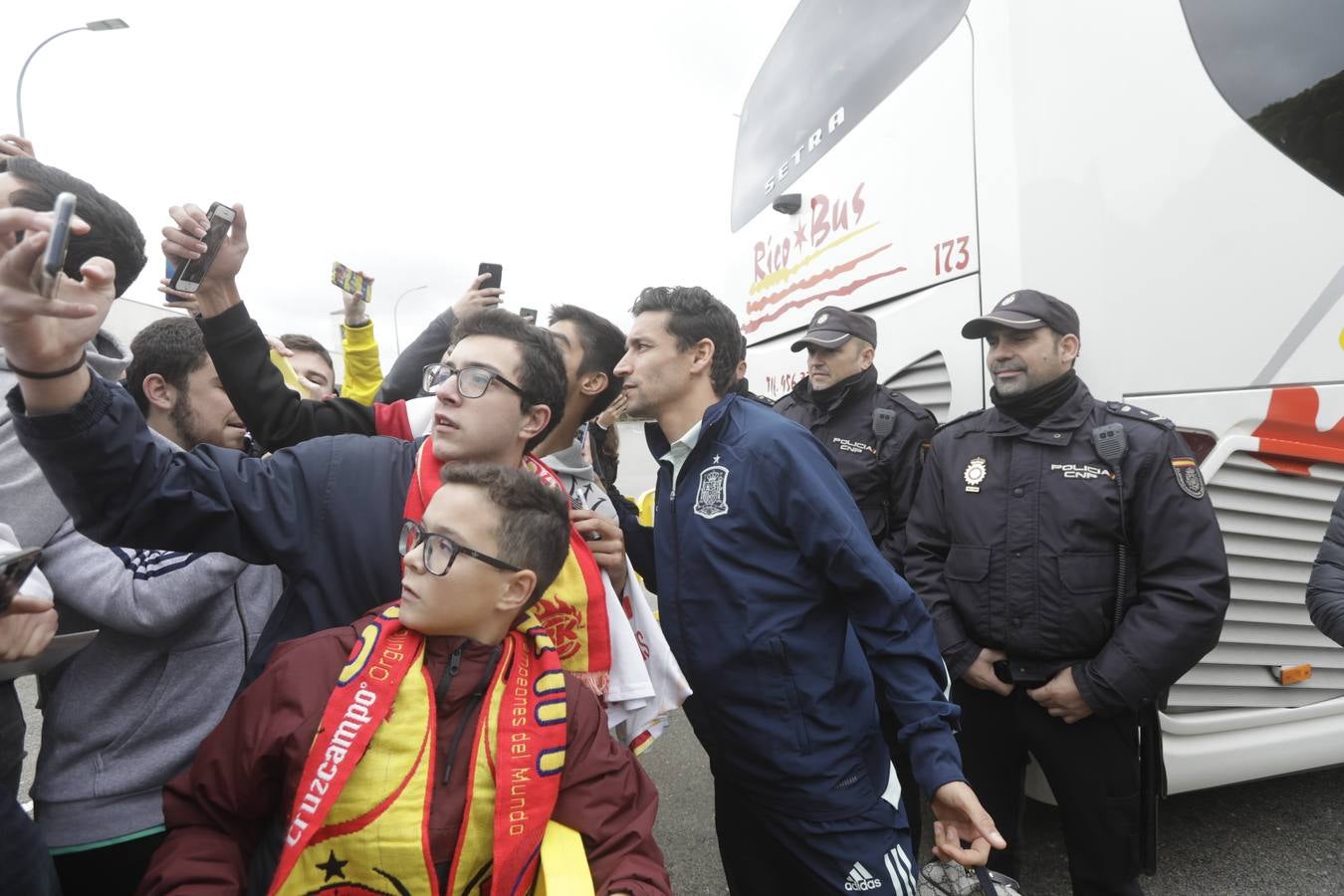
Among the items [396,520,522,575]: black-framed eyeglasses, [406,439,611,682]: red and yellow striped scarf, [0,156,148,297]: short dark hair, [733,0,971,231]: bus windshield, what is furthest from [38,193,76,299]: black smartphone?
[733,0,971,231]: bus windshield

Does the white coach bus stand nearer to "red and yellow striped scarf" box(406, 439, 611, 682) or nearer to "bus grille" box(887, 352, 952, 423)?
"bus grille" box(887, 352, 952, 423)

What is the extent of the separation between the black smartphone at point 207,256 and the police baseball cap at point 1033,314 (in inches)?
83.1

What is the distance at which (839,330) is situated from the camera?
3.17 metres

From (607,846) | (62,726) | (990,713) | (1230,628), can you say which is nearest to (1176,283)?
(1230,628)

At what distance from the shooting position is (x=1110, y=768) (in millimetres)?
2156

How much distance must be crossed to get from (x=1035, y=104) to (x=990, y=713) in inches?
79.5

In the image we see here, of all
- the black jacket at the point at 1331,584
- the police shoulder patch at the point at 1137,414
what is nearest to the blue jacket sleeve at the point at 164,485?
the police shoulder patch at the point at 1137,414

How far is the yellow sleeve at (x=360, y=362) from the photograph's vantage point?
2816 millimetres

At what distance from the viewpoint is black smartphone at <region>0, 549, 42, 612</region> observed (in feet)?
2.89

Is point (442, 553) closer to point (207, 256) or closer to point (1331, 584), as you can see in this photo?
point (207, 256)

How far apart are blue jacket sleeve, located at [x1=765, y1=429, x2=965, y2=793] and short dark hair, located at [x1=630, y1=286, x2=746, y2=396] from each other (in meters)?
0.49

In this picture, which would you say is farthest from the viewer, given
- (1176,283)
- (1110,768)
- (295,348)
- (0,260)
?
(295,348)

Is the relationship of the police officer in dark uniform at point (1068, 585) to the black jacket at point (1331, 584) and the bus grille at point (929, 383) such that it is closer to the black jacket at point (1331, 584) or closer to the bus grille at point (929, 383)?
the black jacket at point (1331, 584)

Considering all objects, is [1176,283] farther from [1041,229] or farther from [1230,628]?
[1230,628]
